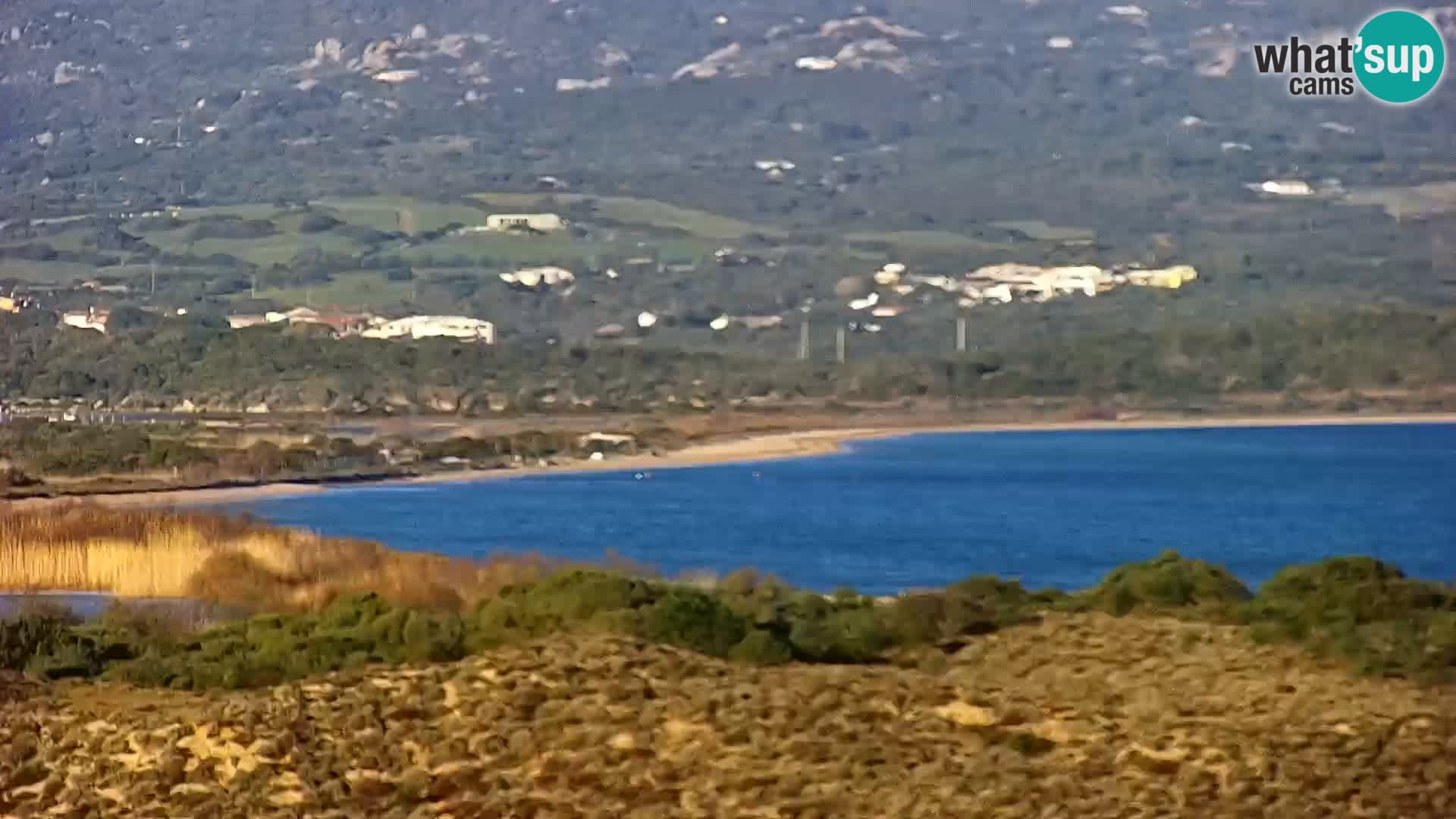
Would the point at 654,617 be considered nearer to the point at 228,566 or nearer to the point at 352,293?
the point at 228,566

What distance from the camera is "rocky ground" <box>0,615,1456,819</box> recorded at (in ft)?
30.7

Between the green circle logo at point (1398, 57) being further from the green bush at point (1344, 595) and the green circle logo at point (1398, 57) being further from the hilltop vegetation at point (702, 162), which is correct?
the green bush at point (1344, 595)

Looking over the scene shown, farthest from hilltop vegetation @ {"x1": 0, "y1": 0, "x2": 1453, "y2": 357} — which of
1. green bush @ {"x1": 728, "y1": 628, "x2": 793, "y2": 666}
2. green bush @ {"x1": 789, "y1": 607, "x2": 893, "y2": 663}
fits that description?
green bush @ {"x1": 728, "y1": 628, "x2": 793, "y2": 666}

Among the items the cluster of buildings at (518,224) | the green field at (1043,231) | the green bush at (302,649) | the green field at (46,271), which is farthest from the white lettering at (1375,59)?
the green field at (46,271)

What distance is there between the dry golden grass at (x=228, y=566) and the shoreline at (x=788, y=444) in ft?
32.2

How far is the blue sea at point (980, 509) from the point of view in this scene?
26.0m

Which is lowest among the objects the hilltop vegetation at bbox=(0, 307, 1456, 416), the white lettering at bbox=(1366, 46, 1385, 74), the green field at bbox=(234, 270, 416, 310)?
the hilltop vegetation at bbox=(0, 307, 1456, 416)

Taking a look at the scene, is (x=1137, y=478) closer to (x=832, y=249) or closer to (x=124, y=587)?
(x=832, y=249)

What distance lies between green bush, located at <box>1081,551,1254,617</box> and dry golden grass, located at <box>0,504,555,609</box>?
370 cm

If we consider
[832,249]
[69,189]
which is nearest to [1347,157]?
[832,249]

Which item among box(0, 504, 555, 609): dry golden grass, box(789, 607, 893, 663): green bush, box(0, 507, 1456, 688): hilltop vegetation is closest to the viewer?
box(0, 507, 1456, 688): hilltop vegetation

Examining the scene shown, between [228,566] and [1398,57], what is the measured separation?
11.1 metres

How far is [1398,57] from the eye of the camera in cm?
2211
